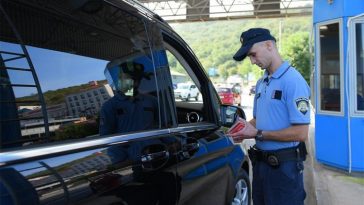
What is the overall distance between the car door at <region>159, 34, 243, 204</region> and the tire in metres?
0.17

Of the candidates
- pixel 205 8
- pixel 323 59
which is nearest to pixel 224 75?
pixel 205 8

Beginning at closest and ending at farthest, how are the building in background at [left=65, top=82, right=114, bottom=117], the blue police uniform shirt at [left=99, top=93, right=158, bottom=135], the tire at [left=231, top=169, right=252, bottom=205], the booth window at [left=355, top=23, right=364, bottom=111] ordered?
the building in background at [left=65, top=82, right=114, bottom=117]
the blue police uniform shirt at [left=99, top=93, right=158, bottom=135]
the tire at [left=231, top=169, right=252, bottom=205]
the booth window at [left=355, top=23, right=364, bottom=111]

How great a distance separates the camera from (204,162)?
3.09m

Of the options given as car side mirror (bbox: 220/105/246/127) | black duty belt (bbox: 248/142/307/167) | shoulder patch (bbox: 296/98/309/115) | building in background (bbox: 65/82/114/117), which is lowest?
black duty belt (bbox: 248/142/307/167)

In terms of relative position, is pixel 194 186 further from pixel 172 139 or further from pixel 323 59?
pixel 323 59

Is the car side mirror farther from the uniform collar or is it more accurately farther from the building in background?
the building in background

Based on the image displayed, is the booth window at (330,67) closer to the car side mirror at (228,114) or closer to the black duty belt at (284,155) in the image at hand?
the car side mirror at (228,114)

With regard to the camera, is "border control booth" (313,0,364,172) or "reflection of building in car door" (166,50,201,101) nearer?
"reflection of building in car door" (166,50,201,101)

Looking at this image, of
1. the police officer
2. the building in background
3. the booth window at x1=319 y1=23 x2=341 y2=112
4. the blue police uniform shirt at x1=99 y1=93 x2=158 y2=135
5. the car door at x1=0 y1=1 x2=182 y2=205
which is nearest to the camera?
the car door at x1=0 y1=1 x2=182 y2=205

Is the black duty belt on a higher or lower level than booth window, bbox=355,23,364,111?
lower

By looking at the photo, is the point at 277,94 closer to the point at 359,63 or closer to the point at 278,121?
the point at 278,121

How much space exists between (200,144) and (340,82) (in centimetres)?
434

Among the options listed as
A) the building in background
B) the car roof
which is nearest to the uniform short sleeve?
the car roof

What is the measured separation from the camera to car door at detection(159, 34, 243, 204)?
2.79 metres
